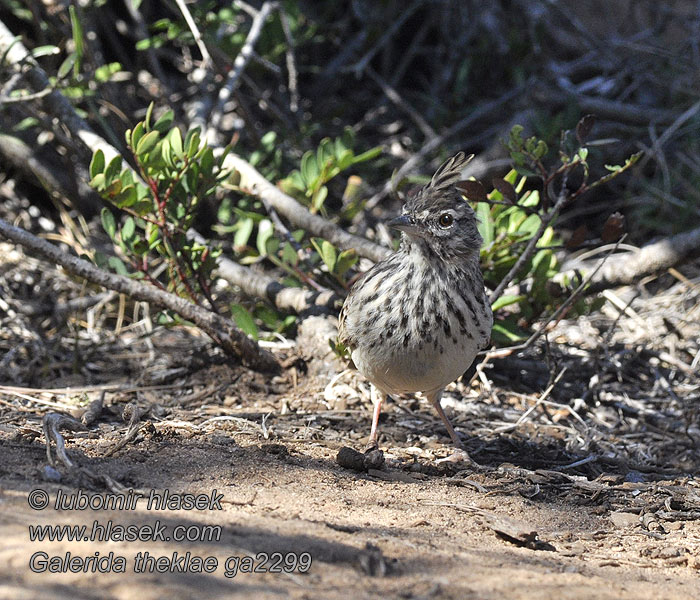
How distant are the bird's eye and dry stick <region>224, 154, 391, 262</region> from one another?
1184 mm

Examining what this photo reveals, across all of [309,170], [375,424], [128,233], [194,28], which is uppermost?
[194,28]

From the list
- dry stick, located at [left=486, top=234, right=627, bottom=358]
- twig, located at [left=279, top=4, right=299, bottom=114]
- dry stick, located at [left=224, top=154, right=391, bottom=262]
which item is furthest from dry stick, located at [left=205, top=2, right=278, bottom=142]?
dry stick, located at [left=486, top=234, right=627, bottom=358]

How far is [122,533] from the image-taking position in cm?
254

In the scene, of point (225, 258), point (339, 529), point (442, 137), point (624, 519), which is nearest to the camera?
point (339, 529)

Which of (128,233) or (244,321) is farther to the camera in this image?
(244,321)

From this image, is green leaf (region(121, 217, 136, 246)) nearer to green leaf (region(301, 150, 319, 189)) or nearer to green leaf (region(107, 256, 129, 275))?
green leaf (region(107, 256, 129, 275))

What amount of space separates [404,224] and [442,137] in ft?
11.8

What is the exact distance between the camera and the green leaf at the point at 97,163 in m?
4.36

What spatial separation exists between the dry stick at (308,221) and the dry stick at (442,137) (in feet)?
4.06

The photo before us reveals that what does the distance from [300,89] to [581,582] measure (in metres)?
6.24

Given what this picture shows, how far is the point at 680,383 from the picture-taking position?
18.6 feet

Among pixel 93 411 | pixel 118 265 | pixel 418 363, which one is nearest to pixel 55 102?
pixel 118 265

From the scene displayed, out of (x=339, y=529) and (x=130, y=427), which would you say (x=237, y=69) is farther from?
(x=339, y=529)

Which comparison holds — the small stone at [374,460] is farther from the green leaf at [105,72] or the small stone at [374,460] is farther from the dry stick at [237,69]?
the green leaf at [105,72]
